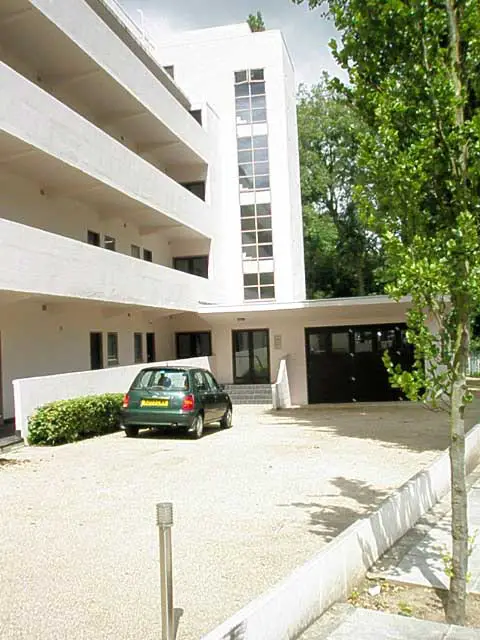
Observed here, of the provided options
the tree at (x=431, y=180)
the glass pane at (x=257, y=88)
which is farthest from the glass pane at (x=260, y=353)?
the tree at (x=431, y=180)

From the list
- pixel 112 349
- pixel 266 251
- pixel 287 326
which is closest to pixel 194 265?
pixel 266 251

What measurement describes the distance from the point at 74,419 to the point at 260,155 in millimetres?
17734

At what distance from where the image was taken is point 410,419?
53.8 ft

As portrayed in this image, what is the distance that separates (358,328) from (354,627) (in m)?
19.3

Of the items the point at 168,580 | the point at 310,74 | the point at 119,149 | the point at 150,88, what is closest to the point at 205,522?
the point at 168,580

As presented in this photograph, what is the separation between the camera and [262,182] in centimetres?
2667

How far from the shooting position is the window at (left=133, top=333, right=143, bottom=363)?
70.6 ft

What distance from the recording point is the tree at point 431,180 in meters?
4.24

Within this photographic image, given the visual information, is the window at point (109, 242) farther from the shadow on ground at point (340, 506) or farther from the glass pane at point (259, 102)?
the shadow on ground at point (340, 506)

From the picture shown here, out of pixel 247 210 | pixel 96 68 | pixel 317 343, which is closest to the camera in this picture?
pixel 96 68

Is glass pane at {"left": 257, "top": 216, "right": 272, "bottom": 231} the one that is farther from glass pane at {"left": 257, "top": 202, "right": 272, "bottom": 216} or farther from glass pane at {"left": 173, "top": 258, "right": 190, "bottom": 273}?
glass pane at {"left": 173, "top": 258, "right": 190, "bottom": 273}

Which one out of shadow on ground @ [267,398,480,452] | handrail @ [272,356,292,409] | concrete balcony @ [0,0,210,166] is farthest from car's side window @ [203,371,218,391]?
concrete balcony @ [0,0,210,166]

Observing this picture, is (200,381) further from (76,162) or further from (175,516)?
(175,516)

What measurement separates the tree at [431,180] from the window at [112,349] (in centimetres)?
1564
